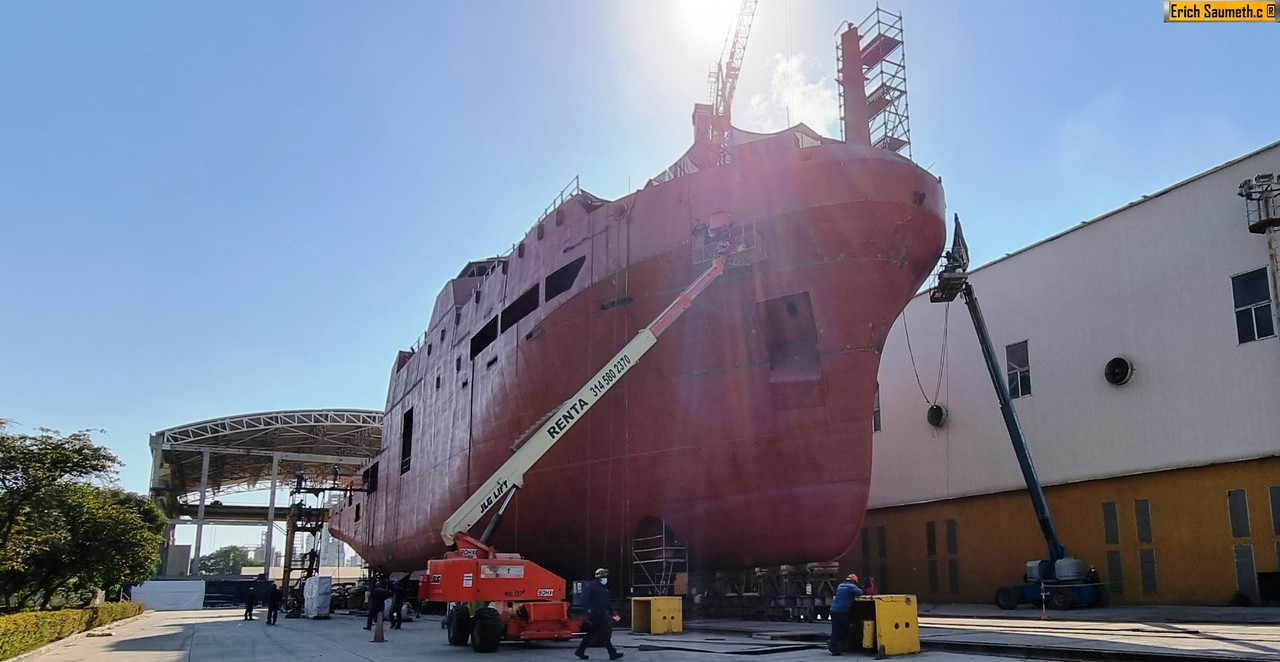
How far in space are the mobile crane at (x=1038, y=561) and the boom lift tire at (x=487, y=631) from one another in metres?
13.2

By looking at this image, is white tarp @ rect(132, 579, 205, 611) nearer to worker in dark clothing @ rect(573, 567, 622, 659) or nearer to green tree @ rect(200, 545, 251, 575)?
worker in dark clothing @ rect(573, 567, 622, 659)

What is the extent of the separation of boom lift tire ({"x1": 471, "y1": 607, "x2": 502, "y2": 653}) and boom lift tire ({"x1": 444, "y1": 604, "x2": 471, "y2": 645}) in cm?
76

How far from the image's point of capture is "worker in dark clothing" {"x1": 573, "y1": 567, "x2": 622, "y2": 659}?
988 centimetres

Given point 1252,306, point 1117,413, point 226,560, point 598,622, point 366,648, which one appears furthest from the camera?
point 226,560

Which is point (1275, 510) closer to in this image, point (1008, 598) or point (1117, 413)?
point (1117, 413)

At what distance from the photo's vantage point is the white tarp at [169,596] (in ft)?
144

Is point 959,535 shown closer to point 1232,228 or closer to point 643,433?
point 1232,228

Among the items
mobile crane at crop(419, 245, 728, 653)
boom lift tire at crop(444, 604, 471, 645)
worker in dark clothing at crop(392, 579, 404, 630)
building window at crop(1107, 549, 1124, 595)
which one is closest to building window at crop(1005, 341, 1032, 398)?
building window at crop(1107, 549, 1124, 595)

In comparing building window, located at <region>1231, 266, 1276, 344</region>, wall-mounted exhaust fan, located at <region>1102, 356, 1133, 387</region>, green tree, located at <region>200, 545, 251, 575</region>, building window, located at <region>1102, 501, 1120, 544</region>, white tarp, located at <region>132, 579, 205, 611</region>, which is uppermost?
building window, located at <region>1231, 266, 1276, 344</region>

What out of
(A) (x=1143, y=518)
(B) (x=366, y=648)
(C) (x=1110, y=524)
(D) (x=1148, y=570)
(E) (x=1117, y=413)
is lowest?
(B) (x=366, y=648)

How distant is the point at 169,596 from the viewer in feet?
150

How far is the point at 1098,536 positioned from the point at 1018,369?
4.73m

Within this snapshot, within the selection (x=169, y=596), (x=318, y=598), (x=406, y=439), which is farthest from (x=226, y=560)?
(x=318, y=598)

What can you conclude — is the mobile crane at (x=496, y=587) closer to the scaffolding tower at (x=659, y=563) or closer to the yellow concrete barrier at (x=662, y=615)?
the yellow concrete barrier at (x=662, y=615)
